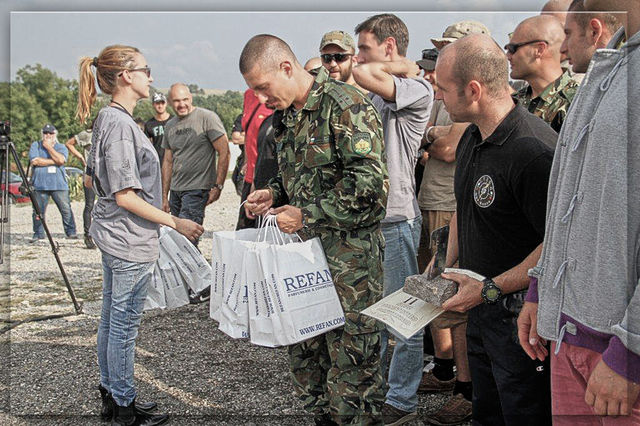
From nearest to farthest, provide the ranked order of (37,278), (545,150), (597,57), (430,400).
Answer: (597,57), (545,150), (430,400), (37,278)

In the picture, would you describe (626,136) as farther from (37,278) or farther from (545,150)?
(37,278)

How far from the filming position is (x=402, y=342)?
129 inches

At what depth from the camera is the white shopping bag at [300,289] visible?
239 cm

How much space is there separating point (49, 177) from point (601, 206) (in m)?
10.3

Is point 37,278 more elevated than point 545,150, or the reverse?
point 545,150

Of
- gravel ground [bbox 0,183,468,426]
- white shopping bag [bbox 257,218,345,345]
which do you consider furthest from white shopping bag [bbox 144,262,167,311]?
white shopping bag [bbox 257,218,345,345]

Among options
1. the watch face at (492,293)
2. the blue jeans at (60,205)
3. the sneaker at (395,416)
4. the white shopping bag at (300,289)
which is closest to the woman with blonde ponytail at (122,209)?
the white shopping bag at (300,289)

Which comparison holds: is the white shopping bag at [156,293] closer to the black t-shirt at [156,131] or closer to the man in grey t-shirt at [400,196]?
the man in grey t-shirt at [400,196]

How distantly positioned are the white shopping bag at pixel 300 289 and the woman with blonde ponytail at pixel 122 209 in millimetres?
998

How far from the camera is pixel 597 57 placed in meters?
1.47

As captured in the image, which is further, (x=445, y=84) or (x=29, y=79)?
(x=29, y=79)

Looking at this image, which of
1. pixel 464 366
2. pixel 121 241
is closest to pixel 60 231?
pixel 121 241

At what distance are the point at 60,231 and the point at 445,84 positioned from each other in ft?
36.2

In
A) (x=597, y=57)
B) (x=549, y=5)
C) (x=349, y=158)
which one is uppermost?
(x=549, y=5)
